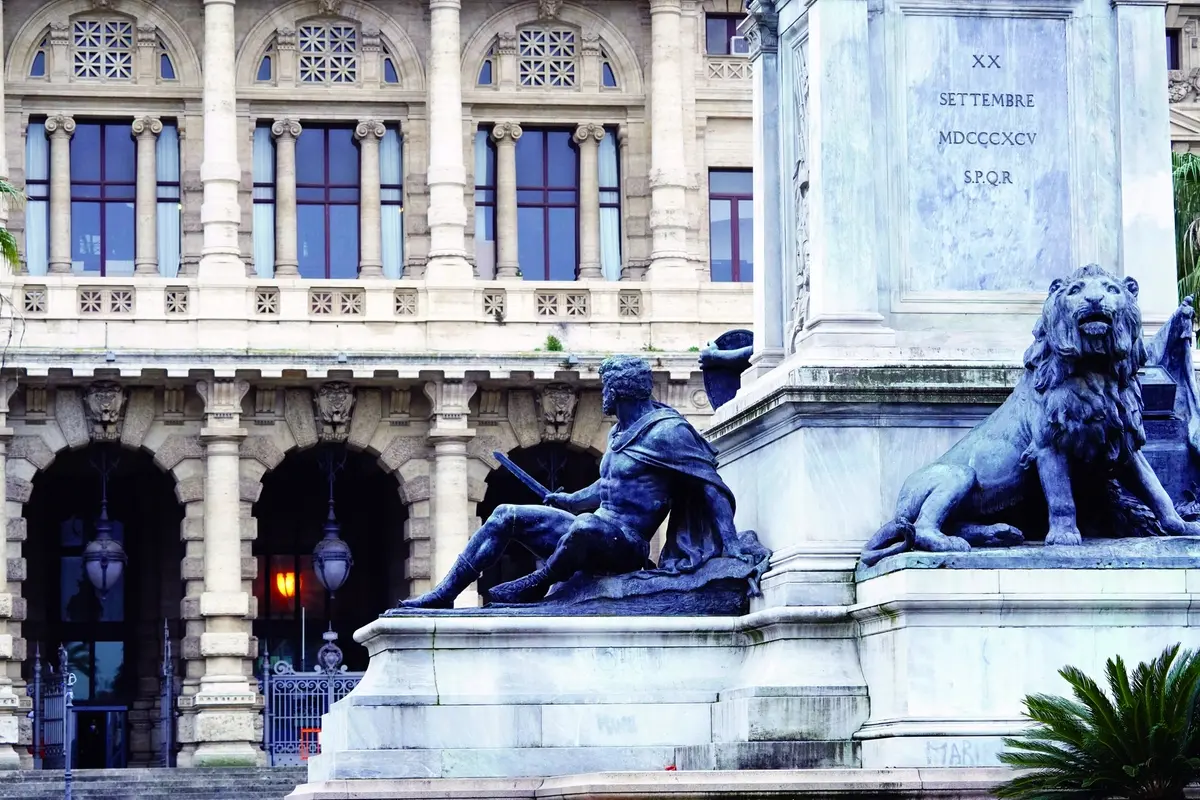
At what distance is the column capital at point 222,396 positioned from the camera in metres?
40.5

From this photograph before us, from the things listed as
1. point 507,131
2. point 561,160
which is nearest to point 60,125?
point 507,131

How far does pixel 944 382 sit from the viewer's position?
13.4 metres

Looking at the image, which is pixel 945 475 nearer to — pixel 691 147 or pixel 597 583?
pixel 597 583

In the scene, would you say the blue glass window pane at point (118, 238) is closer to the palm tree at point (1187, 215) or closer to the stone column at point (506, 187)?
the stone column at point (506, 187)

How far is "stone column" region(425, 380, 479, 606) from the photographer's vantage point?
4091cm

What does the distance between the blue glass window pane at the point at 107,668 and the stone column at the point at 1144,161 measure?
30.8 metres

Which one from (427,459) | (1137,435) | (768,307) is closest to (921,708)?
(1137,435)

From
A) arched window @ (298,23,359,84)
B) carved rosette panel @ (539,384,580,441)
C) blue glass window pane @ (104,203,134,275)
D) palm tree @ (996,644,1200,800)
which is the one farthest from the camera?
arched window @ (298,23,359,84)

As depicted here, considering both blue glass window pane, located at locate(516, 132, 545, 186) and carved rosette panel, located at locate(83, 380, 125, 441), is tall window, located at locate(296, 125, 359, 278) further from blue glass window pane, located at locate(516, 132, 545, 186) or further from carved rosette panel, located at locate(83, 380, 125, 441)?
carved rosette panel, located at locate(83, 380, 125, 441)

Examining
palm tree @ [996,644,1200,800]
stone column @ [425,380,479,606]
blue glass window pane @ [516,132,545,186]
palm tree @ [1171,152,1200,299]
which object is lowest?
palm tree @ [996,644,1200,800]

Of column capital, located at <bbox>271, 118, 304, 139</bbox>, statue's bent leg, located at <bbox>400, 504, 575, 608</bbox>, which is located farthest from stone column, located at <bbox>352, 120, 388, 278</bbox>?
statue's bent leg, located at <bbox>400, 504, 575, 608</bbox>

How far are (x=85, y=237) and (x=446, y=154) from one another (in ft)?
17.4

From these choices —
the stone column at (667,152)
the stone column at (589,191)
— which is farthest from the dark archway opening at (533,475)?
the stone column at (667,152)

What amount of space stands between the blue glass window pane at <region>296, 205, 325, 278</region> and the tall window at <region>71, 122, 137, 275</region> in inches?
95.4
